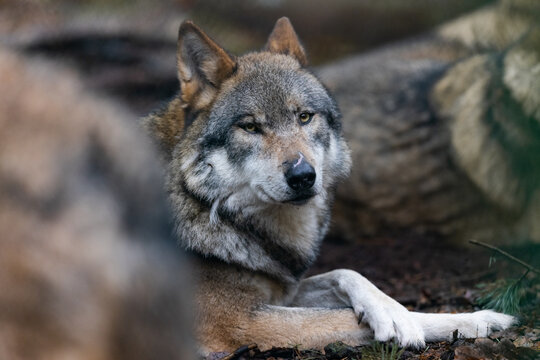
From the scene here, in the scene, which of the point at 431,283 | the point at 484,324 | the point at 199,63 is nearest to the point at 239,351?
the point at 484,324

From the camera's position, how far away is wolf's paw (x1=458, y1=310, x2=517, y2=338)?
390 centimetres

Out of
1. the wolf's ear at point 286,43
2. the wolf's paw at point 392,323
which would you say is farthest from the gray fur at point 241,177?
the wolf's paw at point 392,323

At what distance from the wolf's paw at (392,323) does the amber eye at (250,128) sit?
1.45 m

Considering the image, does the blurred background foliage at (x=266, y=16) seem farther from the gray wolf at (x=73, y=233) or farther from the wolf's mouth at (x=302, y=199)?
the gray wolf at (x=73, y=233)

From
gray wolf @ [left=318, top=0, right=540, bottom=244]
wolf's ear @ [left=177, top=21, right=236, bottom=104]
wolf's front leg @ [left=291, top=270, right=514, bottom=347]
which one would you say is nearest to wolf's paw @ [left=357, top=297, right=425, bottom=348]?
wolf's front leg @ [left=291, top=270, right=514, bottom=347]

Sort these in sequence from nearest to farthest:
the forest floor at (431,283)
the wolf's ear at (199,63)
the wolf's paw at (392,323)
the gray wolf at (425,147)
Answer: the forest floor at (431,283) → the wolf's paw at (392,323) → the wolf's ear at (199,63) → the gray wolf at (425,147)

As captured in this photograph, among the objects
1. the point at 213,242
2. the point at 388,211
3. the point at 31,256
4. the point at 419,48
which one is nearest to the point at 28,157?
the point at 31,256

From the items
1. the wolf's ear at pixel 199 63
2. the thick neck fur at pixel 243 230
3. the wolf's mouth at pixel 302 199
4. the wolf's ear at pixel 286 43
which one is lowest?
the thick neck fur at pixel 243 230

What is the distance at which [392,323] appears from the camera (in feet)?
12.4

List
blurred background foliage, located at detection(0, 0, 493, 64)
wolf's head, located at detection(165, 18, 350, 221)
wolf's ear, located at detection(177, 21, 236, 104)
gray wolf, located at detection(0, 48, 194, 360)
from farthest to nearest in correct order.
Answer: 1. blurred background foliage, located at detection(0, 0, 493, 64)
2. wolf's ear, located at detection(177, 21, 236, 104)
3. wolf's head, located at detection(165, 18, 350, 221)
4. gray wolf, located at detection(0, 48, 194, 360)

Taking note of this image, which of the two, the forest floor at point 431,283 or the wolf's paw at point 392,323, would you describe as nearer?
the forest floor at point 431,283

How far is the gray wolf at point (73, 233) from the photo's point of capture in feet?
6.18

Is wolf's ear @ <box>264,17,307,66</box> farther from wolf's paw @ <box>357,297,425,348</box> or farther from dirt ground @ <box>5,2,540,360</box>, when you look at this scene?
wolf's paw @ <box>357,297,425,348</box>

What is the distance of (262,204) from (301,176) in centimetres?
48
